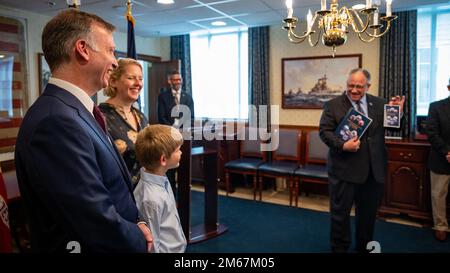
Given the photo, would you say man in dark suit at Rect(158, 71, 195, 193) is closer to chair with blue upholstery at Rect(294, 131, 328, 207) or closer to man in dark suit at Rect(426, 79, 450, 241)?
chair with blue upholstery at Rect(294, 131, 328, 207)

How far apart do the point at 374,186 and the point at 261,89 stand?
9.11 feet

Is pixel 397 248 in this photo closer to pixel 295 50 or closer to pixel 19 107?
pixel 295 50

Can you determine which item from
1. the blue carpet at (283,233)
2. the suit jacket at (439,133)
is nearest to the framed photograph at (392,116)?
the suit jacket at (439,133)

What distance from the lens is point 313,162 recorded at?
4.45m

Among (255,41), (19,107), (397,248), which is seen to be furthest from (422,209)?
(19,107)

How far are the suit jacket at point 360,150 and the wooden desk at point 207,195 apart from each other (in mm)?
1155

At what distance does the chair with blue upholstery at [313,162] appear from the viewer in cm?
400

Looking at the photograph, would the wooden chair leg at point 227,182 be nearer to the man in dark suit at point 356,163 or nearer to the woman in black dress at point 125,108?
the man in dark suit at point 356,163

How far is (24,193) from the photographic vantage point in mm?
947

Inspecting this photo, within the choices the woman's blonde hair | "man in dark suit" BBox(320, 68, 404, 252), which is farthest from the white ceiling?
the woman's blonde hair

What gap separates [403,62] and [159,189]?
12.4 ft

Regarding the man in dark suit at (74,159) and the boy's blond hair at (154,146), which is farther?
the boy's blond hair at (154,146)

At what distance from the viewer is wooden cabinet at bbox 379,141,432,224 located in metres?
3.50

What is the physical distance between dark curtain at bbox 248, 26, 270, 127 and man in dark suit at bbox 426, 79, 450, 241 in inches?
91.3
